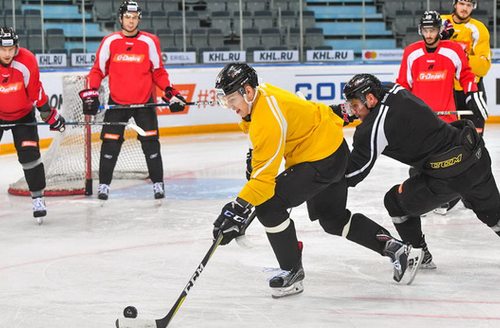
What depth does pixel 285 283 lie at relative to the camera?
9.74 feet

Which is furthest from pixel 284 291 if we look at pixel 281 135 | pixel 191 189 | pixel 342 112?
pixel 191 189

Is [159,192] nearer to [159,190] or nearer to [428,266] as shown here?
[159,190]

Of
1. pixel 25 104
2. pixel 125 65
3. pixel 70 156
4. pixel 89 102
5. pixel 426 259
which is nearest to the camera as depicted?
pixel 426 259

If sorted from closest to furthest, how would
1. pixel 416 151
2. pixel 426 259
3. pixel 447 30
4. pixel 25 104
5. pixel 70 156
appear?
pixel 416 151, pixel 426 259, pixel 25 104, pixel 447 30, pixel 70 156

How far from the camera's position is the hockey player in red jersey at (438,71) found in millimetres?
4383

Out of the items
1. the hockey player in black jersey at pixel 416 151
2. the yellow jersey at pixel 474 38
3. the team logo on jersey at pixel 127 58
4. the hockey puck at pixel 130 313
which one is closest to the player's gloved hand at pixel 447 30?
the yellow jersey at pixel 474 38

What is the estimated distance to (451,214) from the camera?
15.0 feet

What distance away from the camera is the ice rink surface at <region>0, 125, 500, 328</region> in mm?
2768

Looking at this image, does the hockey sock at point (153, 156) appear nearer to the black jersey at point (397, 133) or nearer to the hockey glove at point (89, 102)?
the hockey glove at point (89, 102)

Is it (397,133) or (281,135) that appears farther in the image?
(397,133)

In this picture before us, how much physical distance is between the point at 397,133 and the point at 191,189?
2.95 m

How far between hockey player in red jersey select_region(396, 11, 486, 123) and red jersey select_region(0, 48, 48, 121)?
218 cm

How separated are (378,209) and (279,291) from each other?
1903mm

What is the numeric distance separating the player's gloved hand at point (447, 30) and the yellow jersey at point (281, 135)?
1936 mm
